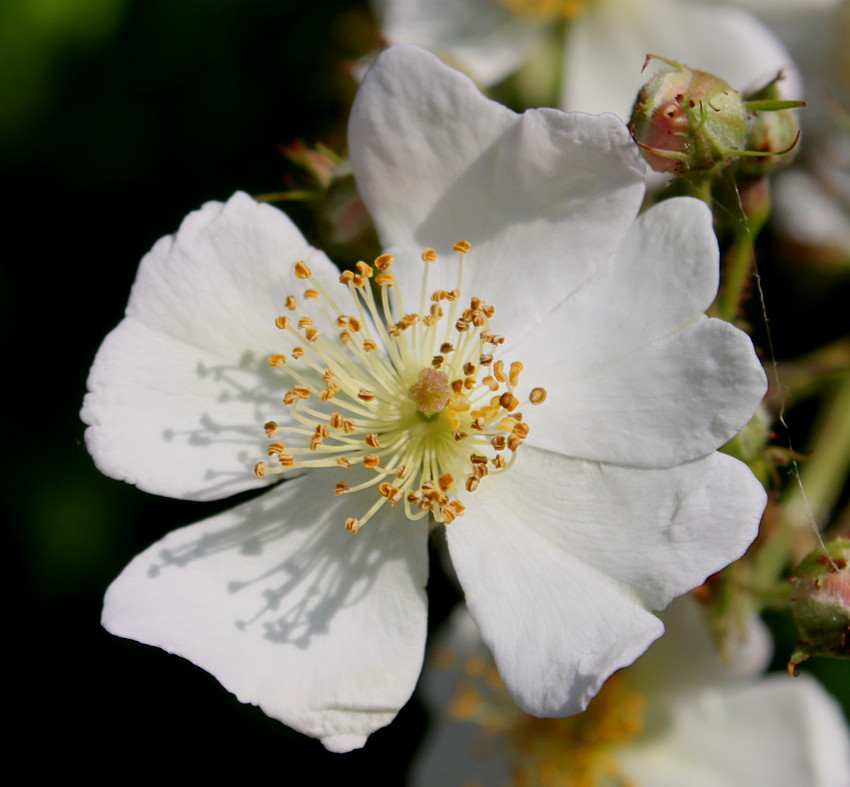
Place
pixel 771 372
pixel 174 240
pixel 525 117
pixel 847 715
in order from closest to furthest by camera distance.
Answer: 1. pixel 525 117
2. pixel 174 240
3. pixel 771 372
4. pixel 847 715

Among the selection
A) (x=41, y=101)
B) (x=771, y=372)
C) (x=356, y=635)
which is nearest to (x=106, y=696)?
(x=356, y=635)

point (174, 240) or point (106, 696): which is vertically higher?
point (174, 240)

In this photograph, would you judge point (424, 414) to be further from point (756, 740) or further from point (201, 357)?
point (756, 740)

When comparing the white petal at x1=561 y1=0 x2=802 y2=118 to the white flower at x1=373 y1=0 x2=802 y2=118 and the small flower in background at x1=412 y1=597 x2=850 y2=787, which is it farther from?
the small flower in background at x1=412 y1=597 x2=850 y2=787

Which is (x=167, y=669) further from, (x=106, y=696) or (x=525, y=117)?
(x=525, y=117)

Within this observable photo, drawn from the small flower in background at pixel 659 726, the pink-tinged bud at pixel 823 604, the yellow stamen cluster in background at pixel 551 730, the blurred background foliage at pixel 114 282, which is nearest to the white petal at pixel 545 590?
the pink-tinged bud at pixel 823 604

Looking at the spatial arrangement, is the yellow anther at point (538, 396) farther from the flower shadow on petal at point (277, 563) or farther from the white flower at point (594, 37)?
the white flower at point (594, 37)

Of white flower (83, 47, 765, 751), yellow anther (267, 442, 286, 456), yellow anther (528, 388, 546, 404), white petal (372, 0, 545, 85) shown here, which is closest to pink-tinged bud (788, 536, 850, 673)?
white flower (83, 47, 765, 751)
